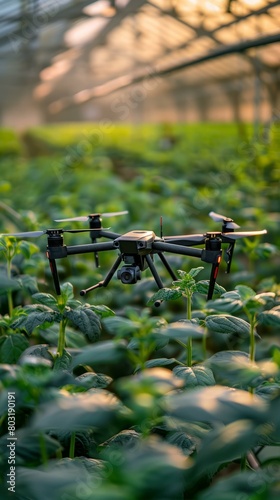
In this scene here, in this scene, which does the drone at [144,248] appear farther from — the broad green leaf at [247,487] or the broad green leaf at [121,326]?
the broad green leaf at [247,487]

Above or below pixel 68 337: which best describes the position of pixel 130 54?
above

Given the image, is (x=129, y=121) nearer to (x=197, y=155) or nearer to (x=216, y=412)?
(x=197, y=155)

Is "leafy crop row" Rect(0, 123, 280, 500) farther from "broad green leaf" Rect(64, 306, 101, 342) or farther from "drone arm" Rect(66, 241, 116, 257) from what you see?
"drone arm" Rect(66, 241, 116, 257)

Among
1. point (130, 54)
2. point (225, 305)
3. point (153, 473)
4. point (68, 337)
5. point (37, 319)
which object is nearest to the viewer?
point (153, 473)

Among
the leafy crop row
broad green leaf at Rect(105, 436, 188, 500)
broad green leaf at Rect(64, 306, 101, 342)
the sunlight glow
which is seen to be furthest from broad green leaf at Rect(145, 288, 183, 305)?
the sunlight glow

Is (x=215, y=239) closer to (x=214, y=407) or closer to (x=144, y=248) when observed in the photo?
(x=144, y=248)

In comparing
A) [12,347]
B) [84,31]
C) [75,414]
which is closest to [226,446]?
[75,414]
